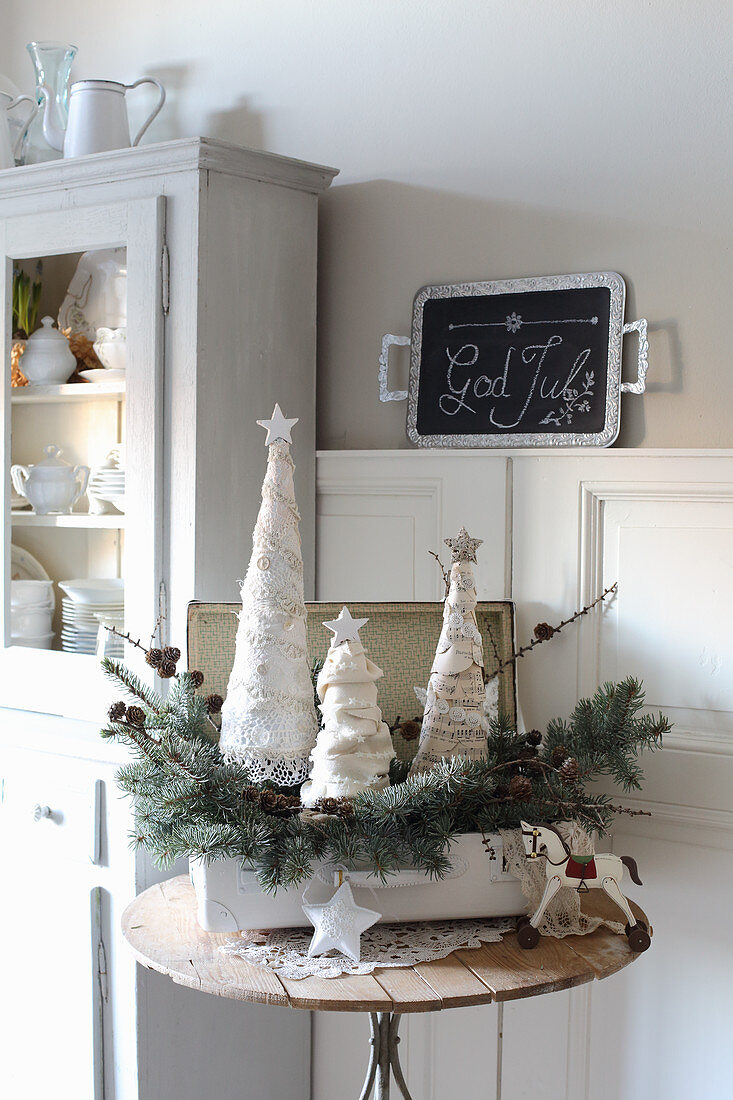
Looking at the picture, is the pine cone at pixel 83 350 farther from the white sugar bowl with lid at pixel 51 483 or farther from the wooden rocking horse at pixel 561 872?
the wooden rocking horse at pixel 561 872

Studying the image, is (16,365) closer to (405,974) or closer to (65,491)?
(65,491)

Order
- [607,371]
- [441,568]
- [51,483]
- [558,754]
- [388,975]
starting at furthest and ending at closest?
1. [51,483]
2. [441,568]
3. [607,371]
4. [558,754]
5. [388,975]

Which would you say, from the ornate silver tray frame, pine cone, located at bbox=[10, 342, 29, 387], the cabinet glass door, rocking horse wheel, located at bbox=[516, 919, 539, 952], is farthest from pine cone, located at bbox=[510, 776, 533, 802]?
pine cone, located at bbox=[10, 342, 29, 387]

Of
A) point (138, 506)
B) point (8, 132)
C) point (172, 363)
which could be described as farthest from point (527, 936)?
point (8, 132)

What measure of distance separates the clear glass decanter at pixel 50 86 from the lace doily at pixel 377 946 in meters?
1.58

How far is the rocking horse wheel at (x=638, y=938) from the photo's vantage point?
1.31m

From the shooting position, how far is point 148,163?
175 cm

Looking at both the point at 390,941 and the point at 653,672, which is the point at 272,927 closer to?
the point at 390,941

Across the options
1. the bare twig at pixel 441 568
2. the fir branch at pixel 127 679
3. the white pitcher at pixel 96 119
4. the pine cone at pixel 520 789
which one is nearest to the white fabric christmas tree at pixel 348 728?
the pine cone at pixel 520 789

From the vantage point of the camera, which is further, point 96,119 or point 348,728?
point 96,119

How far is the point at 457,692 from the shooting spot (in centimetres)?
140

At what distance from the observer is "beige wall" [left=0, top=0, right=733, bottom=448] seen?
1.64m

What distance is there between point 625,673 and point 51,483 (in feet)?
3.48

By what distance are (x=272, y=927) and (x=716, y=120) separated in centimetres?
133
